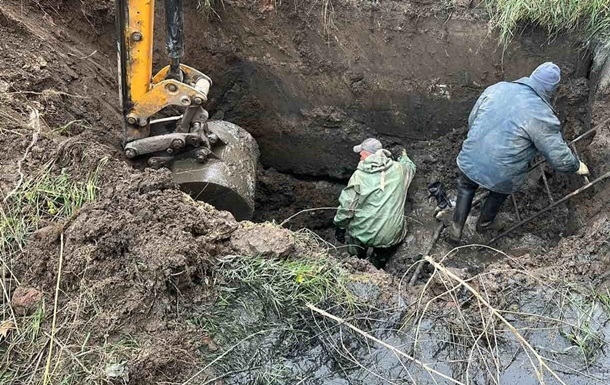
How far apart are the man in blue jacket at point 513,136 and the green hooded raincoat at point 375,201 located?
67 centimetres

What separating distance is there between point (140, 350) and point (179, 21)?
222 cm

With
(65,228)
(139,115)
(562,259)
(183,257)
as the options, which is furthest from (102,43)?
(562,259)

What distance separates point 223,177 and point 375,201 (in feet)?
4.45

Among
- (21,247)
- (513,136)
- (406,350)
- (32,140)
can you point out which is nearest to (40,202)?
(21,247)

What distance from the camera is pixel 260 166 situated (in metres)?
6.14

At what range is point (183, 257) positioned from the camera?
2.88 m

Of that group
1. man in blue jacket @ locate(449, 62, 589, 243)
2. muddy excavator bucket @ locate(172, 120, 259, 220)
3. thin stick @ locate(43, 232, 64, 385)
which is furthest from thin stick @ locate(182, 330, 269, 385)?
man in blue jacket @ locate(449, 62, 589, 243)

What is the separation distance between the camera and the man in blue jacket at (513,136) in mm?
4496

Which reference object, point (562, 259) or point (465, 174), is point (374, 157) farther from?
point (562, 259)

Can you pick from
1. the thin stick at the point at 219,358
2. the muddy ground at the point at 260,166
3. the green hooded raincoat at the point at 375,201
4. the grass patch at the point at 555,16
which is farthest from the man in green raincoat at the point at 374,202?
the thin stick at the point at 219,358

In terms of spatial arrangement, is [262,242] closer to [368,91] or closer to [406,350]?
[406,350]

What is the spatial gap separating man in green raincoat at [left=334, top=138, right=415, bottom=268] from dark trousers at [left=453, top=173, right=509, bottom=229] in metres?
0.58

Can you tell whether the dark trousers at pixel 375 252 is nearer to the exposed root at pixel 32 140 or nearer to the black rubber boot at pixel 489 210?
the black rubber boot at pixel 489 210

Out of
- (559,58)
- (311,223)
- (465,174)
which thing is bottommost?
(311,223)
